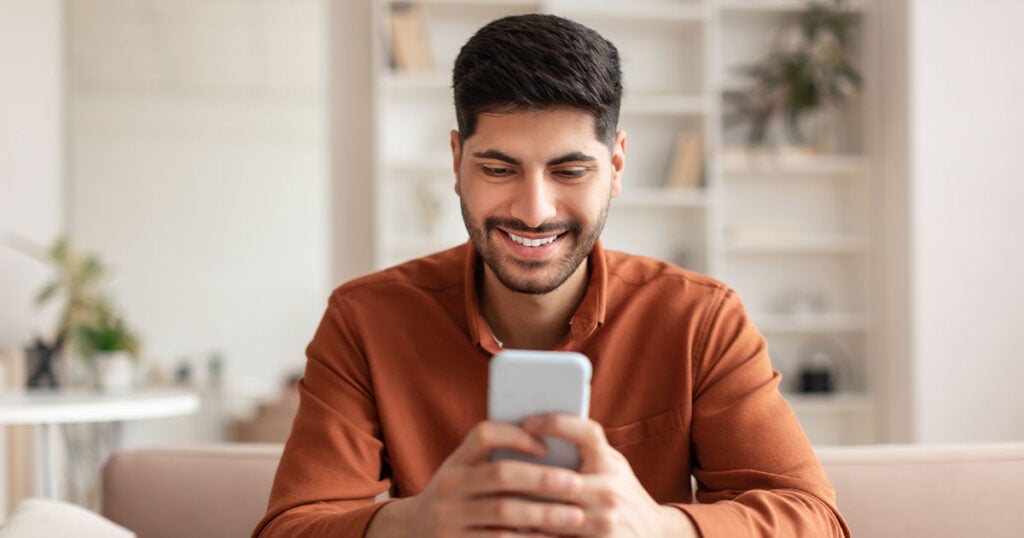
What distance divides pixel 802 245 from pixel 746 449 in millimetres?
2989

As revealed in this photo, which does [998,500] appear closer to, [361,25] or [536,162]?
[536,162]

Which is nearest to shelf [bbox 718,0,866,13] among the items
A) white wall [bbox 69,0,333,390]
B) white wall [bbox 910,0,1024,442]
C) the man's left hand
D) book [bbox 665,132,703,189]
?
white wall [bbox 910,0,1024,442]

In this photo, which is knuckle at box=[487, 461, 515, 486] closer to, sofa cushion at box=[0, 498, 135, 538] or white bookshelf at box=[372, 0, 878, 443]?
sofa cushion at box=[0, 498, 135, 538]

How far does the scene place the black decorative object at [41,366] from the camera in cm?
322

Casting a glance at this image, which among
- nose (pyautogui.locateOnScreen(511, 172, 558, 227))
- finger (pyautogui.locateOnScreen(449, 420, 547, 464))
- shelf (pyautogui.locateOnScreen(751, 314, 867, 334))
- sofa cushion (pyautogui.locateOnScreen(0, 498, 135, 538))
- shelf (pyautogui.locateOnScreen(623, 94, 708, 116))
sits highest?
shelf (pyautogui.locateOnScreen(623, 94, 708, 116))

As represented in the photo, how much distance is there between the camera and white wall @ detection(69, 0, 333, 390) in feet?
29.4

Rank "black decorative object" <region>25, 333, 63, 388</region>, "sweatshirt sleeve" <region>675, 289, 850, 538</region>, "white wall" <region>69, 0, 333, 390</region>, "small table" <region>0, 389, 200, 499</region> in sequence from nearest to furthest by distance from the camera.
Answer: "sweatshirt sleeve" <region>675, 289, 850, 538</region>, "small table" <region>0, 389, 200, 499</region>, "black decorative object" <region>25, 333, 63, 388</region>, "white wall" <region>69, 0, 333, 390</region>

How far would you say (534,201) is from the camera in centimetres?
116

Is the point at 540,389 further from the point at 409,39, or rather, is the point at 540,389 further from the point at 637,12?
the point at 637,12

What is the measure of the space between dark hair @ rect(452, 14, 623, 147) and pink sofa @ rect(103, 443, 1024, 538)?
643 mm

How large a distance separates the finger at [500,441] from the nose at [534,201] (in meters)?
0.36

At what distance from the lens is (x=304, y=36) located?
7.21 meters

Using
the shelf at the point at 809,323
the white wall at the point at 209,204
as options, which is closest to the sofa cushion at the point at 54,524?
the shelf at the point at 809,323

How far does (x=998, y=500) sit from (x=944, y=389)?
→ 2427 millimetres
